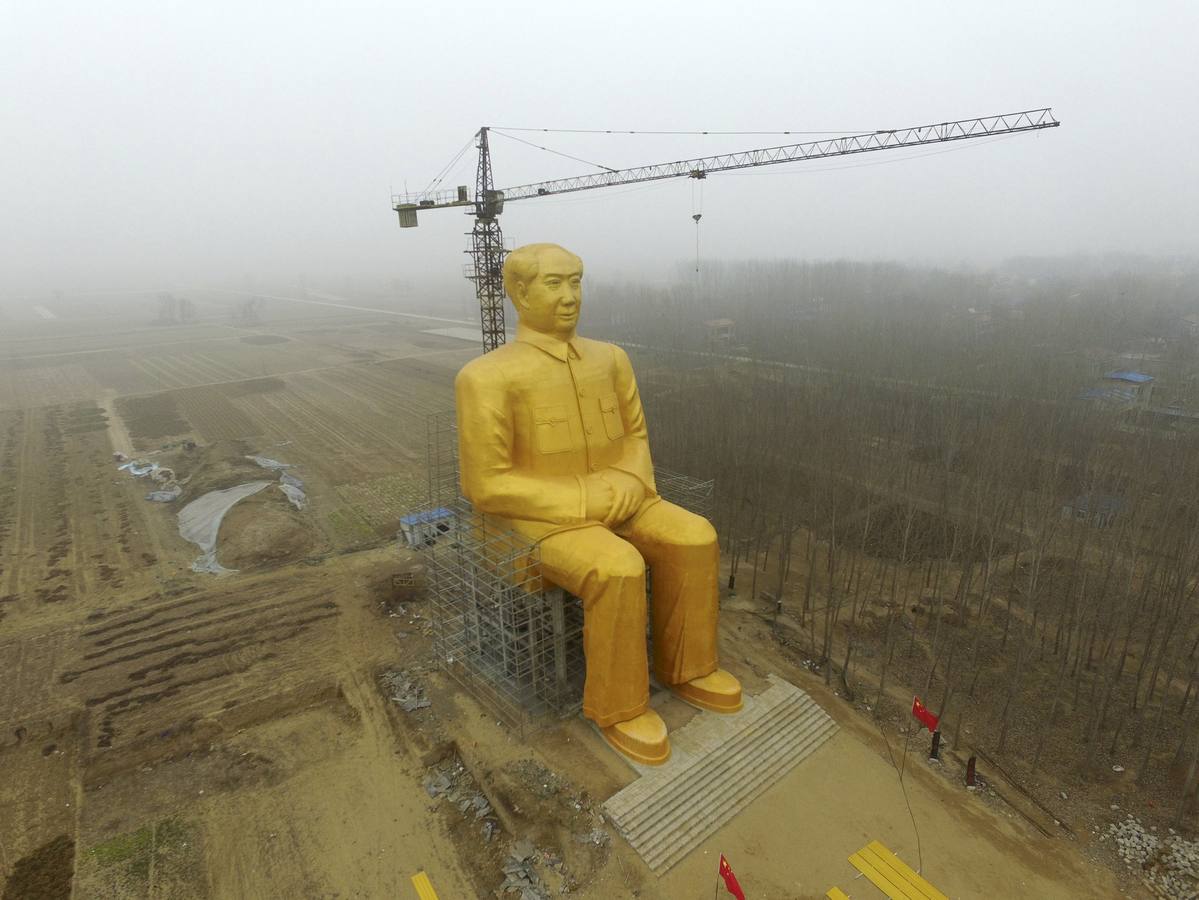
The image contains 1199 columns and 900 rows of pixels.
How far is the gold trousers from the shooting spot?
9617mm

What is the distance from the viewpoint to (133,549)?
18.5 m

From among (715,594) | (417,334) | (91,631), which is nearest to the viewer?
(715,594)

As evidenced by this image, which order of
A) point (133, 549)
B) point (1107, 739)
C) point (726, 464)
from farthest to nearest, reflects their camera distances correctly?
point (726, 464) → point (133, 549) → point (1107, 739)

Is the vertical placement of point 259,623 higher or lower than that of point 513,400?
lower

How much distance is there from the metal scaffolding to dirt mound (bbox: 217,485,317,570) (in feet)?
22.6

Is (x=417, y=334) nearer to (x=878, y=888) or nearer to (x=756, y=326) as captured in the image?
(x=756, y=326)

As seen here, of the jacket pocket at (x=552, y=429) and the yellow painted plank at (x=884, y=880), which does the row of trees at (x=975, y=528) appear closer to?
the yellow painted plank at (x=884, y=880)

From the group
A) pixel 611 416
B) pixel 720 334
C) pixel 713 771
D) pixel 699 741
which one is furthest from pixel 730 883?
pixel 720 334

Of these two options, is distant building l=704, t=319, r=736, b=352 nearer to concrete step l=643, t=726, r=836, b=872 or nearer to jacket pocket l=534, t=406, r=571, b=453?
jacket pocket l=534, t=406, r=571, b=453

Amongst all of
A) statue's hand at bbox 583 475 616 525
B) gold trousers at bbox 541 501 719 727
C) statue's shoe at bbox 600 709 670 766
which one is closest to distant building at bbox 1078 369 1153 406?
gold trousers at bbox 541 501 719 727

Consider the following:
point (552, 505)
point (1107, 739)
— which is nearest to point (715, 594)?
point (552, 505)

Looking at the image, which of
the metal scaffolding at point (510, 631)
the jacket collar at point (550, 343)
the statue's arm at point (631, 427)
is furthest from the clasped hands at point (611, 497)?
the jacket collar at point (550, 343)

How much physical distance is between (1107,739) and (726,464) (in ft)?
39.9

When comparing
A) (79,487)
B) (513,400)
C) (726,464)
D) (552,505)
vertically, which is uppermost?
(513,400)
